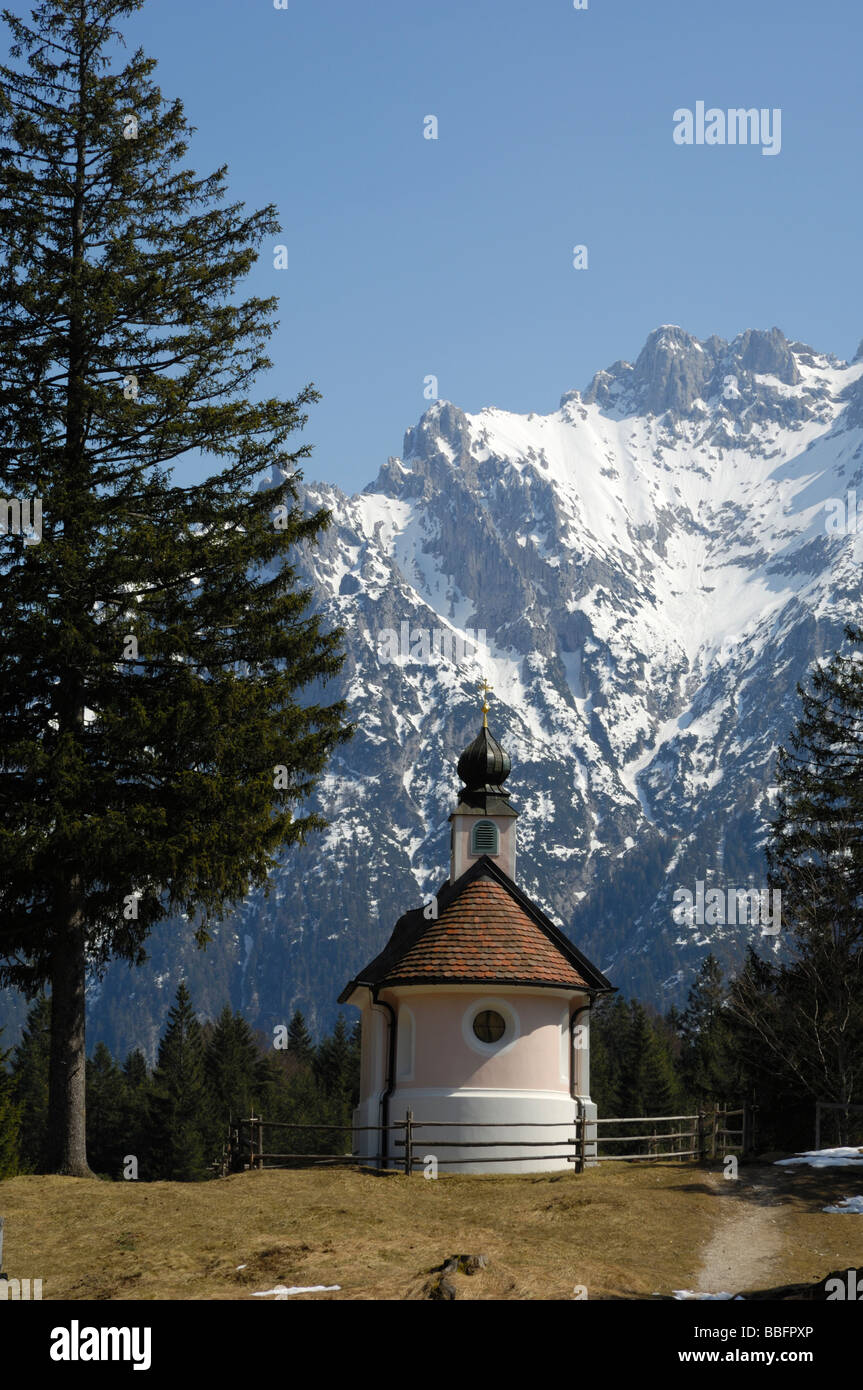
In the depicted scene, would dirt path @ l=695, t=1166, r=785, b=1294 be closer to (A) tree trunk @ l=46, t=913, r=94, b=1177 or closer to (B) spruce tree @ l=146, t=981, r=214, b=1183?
(A) tree trunk @ l=46, t=913, r=94, b=1177

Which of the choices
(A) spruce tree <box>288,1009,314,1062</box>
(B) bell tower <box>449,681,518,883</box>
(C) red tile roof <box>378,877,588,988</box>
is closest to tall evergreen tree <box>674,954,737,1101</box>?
(B) bell tower <box>449,681,518,883</box>

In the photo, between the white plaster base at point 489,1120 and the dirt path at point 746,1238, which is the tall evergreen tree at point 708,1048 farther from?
the dirt path at point 746,1238

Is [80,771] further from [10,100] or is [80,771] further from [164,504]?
[10,100]

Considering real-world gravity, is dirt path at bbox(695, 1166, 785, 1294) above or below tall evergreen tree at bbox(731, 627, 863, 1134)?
below

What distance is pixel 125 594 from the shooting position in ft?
86.7

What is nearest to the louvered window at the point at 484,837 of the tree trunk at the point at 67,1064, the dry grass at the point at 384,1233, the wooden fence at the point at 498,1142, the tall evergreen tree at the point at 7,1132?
the wooden fence at the point at 498,1142

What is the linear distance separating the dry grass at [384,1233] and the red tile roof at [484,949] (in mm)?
6060

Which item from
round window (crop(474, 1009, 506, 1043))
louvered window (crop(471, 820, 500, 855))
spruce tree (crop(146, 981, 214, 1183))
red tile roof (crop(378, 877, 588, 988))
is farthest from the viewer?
spruce tree (crop(146, 981, 214, 1183))

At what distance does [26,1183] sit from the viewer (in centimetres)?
2420

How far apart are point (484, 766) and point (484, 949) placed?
8.26 m

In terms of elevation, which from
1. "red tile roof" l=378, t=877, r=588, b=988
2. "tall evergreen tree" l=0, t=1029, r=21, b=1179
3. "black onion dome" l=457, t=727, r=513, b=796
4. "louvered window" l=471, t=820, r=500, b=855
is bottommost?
"tall evergreen tree" l=0, t=1029, r=21, b=1179

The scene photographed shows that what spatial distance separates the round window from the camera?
34469 mm

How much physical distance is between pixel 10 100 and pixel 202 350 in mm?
5975
